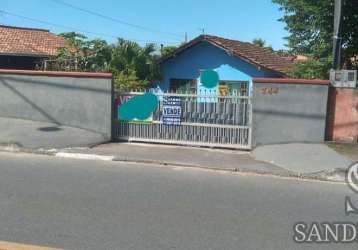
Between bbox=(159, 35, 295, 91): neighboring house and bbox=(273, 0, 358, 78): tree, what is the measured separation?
3669mm

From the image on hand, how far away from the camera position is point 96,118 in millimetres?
13000

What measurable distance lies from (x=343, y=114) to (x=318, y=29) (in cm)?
576

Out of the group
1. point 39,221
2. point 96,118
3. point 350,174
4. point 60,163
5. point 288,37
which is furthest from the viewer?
point 288,37

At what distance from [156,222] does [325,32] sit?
12.2 meters

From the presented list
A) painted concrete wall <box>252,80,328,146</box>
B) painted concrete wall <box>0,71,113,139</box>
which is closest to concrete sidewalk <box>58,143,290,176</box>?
painted concrete wall <box>252,80,328,146</box>

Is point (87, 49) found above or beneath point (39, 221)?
above

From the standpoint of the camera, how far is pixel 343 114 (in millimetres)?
11688

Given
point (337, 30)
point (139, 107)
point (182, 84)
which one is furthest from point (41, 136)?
point (182, 84)

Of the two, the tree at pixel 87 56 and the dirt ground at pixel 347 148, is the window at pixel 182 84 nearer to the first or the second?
the tree at pixel 87 56

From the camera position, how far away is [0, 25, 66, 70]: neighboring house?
33.3 m

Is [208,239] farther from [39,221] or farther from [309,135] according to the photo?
[309,135]

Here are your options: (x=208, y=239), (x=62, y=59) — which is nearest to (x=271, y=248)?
(x=208, y=239)

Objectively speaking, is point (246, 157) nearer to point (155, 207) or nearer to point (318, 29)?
point (155, 207)

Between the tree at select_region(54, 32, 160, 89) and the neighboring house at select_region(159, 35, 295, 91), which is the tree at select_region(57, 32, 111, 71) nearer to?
the tree at select_region(54, 32, 160, 89)
